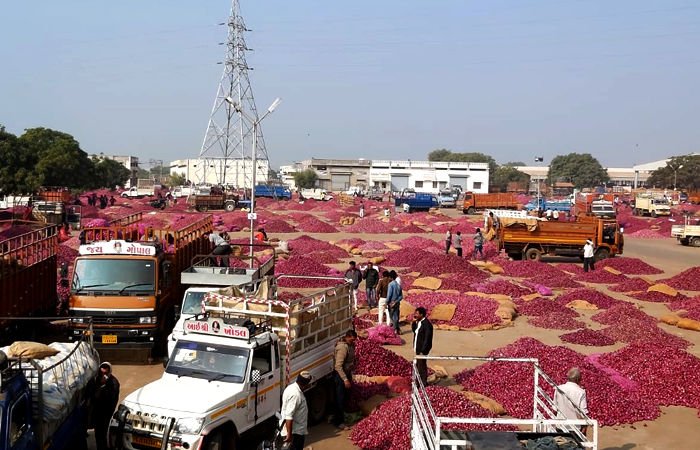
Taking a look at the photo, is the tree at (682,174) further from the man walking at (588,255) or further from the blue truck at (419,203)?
the man walking at (588,255)

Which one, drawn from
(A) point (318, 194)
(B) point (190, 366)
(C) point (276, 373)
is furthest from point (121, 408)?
(A) point (318, 194)

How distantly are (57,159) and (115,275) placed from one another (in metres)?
81.6

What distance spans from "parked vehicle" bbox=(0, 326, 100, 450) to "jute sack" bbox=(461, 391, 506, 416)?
690cm

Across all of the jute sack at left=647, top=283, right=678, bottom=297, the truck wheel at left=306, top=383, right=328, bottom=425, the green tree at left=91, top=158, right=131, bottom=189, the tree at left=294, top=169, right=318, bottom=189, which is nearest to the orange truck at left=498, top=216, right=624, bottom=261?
the jute sack at left=647, top=283, right=678, bottom=297

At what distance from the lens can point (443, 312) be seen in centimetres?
2270

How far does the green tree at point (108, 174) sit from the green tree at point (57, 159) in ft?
20.1

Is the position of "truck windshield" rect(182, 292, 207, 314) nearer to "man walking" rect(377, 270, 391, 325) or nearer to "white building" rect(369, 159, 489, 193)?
"man walking" rect(377, 270, 391, 325)

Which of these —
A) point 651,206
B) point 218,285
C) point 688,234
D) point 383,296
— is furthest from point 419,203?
point 218,285

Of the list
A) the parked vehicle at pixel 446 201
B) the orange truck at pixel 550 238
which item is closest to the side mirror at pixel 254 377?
the orange truck at pixel 550 238

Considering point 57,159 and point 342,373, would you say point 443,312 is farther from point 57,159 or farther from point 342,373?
point 57,159

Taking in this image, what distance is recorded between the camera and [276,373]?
1152 cm

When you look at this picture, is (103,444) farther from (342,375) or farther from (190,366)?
(342,375)

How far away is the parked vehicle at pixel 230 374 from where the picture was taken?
9.70m

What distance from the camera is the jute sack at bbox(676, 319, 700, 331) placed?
22.1 meters
